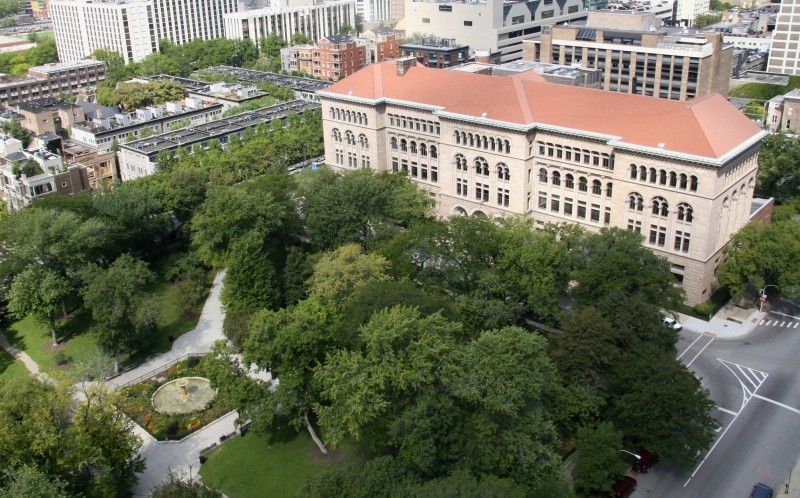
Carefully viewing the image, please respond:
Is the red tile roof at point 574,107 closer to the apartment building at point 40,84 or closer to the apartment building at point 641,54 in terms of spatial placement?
the apartment building at point 641,54

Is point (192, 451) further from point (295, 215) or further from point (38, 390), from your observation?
point (295, 215)

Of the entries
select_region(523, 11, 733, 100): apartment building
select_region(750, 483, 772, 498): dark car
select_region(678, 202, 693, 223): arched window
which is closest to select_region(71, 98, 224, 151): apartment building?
select_region(523, 11, 733, 100): apartment building

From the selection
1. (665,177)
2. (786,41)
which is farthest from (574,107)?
(786,41)

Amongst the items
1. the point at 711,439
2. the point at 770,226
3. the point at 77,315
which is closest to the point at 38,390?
the point at 77,315

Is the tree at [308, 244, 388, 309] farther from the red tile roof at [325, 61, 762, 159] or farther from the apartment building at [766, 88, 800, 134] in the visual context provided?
the apartment building at [766, 88, 800, 134]

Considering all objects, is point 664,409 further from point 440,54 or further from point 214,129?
point 440,54

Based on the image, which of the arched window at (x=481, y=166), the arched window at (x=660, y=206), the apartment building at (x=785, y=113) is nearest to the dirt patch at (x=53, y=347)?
the arched window at (x=481, y=166)
